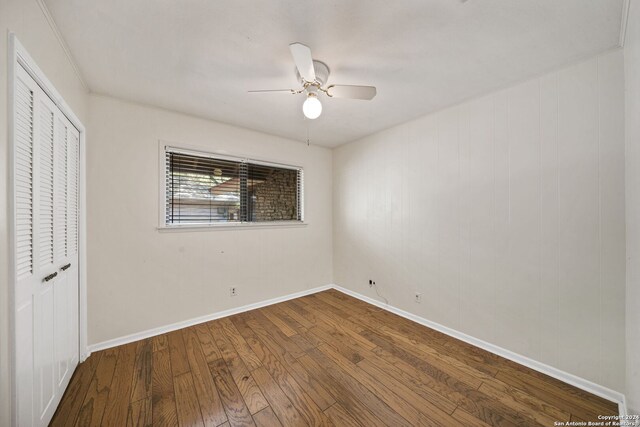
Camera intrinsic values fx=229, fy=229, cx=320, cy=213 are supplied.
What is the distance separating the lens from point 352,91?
1.74 metres

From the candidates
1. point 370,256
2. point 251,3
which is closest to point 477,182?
point 370,256

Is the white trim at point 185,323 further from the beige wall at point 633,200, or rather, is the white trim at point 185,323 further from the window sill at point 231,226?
the beige wall at point 633,200

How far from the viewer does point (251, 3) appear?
4.10 ft

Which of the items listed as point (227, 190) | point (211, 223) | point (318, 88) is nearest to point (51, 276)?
point (211, 223)

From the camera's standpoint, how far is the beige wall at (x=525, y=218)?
1.61 meters

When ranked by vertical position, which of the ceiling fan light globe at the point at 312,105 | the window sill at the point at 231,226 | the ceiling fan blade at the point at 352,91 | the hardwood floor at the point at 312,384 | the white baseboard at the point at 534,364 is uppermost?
the ceiling fan blade at the point at 352,91

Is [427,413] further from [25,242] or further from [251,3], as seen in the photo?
[251,3]

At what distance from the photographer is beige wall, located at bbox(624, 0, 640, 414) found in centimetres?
121

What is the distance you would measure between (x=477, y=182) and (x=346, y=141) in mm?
1960

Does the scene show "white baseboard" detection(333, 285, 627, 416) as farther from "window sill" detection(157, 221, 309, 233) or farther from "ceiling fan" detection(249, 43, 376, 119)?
"ceiling fan" detection(249, 43, 376, 119)

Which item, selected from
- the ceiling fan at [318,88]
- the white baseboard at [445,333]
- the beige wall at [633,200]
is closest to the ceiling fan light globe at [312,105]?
the ceiling fan at [318,88]

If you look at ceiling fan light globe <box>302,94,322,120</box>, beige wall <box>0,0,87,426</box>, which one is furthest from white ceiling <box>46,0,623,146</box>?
ceiling fan light globe <box>302,94,322,120</box>

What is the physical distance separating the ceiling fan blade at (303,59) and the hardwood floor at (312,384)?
88.1 inches

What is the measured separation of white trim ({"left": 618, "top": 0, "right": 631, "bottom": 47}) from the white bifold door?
3.07 meters
